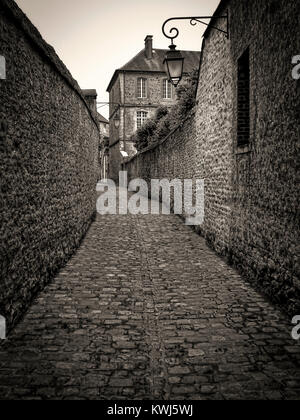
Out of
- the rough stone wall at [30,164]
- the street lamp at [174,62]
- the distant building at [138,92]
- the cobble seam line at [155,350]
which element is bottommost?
the cobble seam line at [155,350]

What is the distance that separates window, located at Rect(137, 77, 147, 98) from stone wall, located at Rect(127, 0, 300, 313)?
29019 millimetres

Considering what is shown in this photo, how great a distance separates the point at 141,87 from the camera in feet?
125

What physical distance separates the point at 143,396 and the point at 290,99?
12.3 ft

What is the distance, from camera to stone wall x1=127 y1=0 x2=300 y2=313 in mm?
4770

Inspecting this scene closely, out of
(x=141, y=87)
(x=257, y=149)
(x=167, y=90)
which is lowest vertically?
(x=257, y=149)

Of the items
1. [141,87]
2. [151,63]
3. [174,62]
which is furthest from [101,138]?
[174,62]

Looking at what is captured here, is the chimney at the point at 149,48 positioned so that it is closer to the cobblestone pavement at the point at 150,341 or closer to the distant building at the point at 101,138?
the distant building at the point at 101,138

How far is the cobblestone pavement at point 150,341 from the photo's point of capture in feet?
10.8

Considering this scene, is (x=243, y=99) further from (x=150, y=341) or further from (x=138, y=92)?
(x=138, y=92)

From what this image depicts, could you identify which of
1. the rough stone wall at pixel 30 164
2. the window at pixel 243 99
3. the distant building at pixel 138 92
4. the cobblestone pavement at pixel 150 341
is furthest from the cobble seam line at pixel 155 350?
the distant building at pixel 138 92

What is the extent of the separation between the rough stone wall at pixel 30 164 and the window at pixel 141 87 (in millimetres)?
31314

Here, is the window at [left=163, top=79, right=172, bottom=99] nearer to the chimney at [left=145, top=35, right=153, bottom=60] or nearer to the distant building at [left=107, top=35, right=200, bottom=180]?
the distant building at [left=107, top=35, right=200, bottom=180]

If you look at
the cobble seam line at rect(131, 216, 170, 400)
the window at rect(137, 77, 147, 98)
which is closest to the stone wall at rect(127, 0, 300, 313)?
the cobble seam line at rect(131, 216, 170, 400)

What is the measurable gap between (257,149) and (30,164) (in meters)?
3.49
